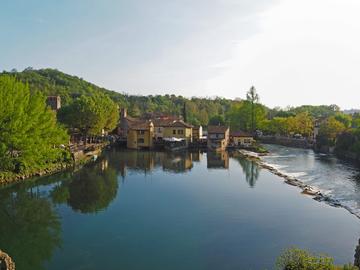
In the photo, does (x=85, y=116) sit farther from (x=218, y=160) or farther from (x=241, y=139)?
(x=241, y=139)

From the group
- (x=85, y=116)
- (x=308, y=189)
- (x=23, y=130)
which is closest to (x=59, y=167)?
(x=23, y=130)

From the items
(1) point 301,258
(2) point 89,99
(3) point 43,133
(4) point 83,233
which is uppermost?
(2) point 89,99

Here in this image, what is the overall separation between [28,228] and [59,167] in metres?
17.6

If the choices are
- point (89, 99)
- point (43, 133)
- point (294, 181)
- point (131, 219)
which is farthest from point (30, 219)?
point (89, 99)

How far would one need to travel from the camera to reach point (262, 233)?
1866 centimetres

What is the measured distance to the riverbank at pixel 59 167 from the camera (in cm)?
2926

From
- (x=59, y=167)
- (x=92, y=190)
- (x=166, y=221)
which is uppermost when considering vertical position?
(x=59, y=167)

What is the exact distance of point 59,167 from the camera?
36.8 m

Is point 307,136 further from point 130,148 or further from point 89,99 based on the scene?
point 89,99

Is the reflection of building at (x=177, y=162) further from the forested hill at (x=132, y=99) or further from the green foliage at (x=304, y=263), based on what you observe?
the forested hill at (x=132, y=99)

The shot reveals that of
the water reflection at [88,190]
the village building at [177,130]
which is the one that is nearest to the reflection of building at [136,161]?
the water reflection at [88,190]

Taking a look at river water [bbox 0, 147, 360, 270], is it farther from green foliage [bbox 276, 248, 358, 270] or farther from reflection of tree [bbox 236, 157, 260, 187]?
green foliage [bbox 276, 248, 358, 270]

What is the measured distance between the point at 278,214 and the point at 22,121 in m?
21.3

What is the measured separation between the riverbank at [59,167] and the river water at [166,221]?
1.33 metres
